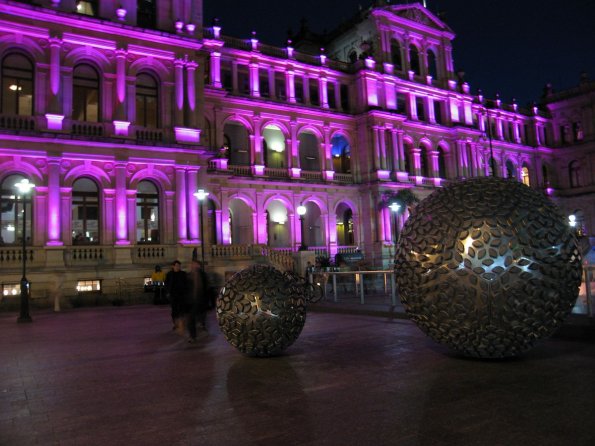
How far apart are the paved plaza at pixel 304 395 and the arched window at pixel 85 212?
49.7 ft

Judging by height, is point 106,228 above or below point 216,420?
above

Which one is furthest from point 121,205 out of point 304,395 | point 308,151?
point 304,395

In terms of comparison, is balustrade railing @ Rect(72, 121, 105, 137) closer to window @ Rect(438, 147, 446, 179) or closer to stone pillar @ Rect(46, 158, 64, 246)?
stone pillar @ Rect(46, 158, 64, 246)

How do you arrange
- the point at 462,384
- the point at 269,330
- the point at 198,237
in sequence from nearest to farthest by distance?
the point at 462,384
the point at 269,330
the point at 198,237

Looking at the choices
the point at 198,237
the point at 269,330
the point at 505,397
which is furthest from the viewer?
the point at 198,237

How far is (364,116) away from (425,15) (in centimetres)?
1366

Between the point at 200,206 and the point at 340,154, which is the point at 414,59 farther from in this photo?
the point at 200,206

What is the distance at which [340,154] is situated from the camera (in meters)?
42.4

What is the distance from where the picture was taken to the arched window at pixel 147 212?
25.6 m

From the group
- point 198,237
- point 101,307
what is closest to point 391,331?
point 101,307

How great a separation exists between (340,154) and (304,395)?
3766cm

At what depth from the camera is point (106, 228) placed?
78.5ft

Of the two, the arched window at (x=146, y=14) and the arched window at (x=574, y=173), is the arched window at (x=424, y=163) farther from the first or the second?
the arched window at (x=146, y=14)

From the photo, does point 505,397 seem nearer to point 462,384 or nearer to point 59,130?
point 462,384
